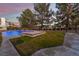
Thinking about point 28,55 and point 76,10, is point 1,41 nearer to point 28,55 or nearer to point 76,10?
point 28,55

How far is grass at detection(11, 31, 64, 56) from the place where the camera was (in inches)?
87.4

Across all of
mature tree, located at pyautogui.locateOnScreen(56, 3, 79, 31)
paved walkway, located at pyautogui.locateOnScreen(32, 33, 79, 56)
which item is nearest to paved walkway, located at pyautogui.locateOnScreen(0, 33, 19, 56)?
paved walkway, located at pyautogui.locateOnScreen(32, 33, 79, 56)

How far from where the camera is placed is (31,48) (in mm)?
2221

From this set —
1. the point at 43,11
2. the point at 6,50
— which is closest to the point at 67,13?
the point at 43,11

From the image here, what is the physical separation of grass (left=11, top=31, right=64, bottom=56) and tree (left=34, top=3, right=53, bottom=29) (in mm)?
144

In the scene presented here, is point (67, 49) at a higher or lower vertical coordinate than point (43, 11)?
Answer: lower

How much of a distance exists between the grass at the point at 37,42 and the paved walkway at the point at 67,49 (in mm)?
44

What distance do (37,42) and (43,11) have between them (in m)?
0.35

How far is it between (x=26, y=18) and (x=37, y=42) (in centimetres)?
29

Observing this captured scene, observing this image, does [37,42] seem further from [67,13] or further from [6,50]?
[67,13]

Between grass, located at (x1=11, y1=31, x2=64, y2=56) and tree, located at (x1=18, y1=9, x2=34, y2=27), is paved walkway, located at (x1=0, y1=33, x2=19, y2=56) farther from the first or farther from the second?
tree, located at (x1=18, y1=9, x2=34, y2=27)

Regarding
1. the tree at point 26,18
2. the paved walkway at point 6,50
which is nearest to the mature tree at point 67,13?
the tree at point 26,18

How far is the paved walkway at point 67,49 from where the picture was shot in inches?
86.7

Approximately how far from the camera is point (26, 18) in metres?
2.23
